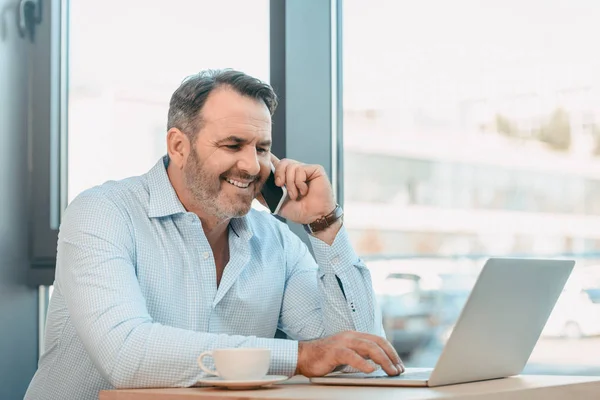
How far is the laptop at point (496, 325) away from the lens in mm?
1351

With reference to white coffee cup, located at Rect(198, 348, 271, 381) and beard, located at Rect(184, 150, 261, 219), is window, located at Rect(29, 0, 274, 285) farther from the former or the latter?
white coffee cup, located at Rect(198, 348, 271, 381)

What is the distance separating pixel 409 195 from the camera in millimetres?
2287

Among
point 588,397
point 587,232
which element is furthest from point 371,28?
point 588,397

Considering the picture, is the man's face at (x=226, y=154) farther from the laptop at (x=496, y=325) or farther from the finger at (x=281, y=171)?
the laptop at (x=496, y=325)

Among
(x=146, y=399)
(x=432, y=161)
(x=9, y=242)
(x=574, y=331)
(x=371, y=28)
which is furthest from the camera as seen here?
(x=9, y=242)

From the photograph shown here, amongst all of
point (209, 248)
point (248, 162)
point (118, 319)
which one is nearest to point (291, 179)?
point (248, 162)

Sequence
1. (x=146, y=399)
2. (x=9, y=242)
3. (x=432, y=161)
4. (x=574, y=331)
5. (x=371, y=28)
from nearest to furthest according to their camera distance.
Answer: (x=146, y=399)
(x=574, y=331)
(x=432, y=161)
(x=371, y=28)
(x=9, y=242)

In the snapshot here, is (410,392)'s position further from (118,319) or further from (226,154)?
(226,154)

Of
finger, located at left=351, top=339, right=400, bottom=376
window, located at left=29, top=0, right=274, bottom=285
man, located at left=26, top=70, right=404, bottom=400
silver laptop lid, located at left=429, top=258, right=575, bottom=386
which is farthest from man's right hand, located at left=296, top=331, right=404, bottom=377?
window, located at left=29, top=0, right=274, bottom=285

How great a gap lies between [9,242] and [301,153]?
1225mm

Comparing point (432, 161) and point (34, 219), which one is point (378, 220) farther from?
point (34, 219)

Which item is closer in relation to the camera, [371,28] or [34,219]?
Result: [371,28]

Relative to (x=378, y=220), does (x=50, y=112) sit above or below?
above

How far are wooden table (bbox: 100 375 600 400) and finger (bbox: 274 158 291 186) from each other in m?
0.71
